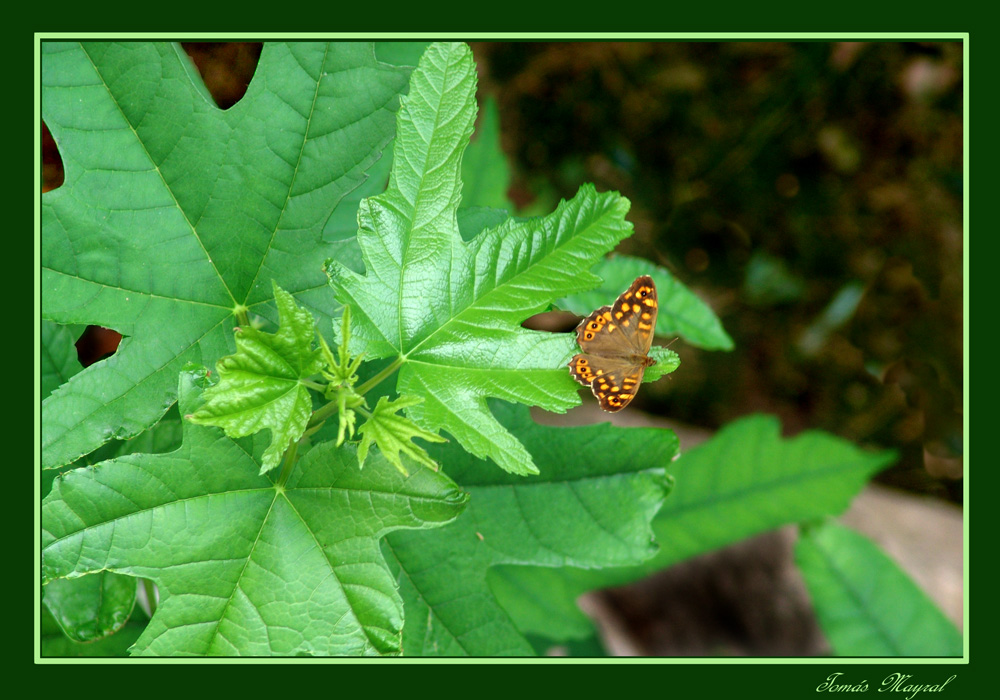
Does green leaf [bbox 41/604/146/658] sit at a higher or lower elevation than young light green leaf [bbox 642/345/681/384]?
lower

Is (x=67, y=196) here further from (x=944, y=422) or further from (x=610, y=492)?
(x=944, y=422)

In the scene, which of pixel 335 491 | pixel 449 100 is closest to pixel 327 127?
pixel 449 100

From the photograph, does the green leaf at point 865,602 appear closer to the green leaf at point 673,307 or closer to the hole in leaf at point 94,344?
the green leaf at point 673,307

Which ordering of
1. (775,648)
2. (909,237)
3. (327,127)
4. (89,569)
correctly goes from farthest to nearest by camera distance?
(909,237) → (775,648) → (327,127) → (89,569)

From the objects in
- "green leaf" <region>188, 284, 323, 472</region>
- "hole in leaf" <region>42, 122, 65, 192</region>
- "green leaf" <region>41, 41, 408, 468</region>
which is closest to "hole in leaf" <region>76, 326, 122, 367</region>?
"hole in leaf" <region>42, 122, 65, 192</region>

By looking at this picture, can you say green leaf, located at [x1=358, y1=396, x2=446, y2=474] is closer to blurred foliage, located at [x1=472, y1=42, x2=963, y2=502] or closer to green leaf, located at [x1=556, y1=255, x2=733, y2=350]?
green leaf, located at [x1=556, y1=255, x2=733, y2=350]

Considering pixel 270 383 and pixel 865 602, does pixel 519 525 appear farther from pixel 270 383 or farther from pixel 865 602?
pixel 865 602

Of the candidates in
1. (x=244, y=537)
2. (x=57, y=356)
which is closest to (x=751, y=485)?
(x=244, y=537)
